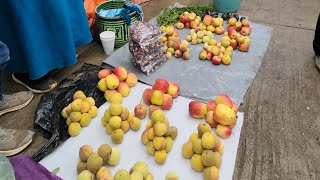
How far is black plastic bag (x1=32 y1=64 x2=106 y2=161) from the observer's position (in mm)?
1622

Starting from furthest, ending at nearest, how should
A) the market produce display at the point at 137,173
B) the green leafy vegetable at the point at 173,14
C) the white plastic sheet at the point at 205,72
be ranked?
the green leafy vegetable at the point at 173,14
the white plastic sheet at the point at 205,72
the market produce display at the point at 137,173

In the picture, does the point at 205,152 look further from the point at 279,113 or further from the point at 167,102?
the point at 279,113

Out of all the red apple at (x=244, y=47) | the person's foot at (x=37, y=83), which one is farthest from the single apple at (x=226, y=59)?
the person's foot at (x=37, y=83)

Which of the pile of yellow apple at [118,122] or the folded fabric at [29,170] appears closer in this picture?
the folded fabric at [29,170]

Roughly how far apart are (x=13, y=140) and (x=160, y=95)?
3.01 feet

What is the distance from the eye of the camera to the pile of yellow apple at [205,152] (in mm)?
1360

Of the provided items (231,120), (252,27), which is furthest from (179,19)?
(231,120)

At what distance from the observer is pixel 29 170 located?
1.37m

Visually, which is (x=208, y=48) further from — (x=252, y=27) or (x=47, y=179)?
(x=47, y=179)

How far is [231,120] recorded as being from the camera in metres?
1.60

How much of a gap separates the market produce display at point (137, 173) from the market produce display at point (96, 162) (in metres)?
0.08

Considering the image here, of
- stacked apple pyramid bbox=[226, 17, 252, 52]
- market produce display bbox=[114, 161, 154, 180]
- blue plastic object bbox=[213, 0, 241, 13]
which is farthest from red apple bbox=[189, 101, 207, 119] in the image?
blue plastic object bbox=[213, 0, 241, 13]

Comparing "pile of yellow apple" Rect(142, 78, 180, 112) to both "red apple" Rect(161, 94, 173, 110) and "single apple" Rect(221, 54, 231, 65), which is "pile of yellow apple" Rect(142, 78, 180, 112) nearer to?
"red apple" Rect(161, 94, 173, 110)

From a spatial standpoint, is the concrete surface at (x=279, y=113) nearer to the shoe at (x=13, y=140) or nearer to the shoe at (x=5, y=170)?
the shoe at (x=13, y=140)
